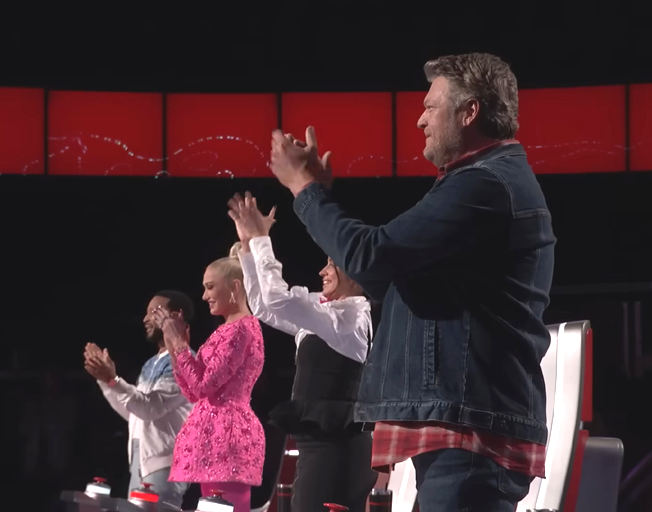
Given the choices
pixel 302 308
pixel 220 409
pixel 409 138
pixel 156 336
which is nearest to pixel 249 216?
pixel 302 308

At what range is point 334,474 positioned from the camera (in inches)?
120

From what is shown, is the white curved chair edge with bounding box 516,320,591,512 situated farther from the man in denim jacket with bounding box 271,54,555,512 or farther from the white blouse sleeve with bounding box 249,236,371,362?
the white blouse sleeve with bounding box 249,236,371,362

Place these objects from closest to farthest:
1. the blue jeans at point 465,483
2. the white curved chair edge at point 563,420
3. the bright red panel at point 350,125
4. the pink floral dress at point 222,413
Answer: the blue jeans at point 465,483 < the white curved chair edge at point 563,420 < the pink floral dress at point 222,413 < the bright red panel at point 350,125

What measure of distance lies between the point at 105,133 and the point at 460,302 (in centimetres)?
664

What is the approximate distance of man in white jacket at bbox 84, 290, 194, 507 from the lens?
4.18m

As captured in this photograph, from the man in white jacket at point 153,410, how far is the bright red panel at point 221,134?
363cm

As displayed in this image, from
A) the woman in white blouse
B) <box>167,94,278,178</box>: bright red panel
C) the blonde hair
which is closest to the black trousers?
the woman in white blouse

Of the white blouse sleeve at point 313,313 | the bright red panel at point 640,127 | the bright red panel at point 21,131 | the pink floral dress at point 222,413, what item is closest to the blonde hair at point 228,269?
the pink floral dress at point 222,413

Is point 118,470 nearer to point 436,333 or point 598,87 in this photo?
point 598,87

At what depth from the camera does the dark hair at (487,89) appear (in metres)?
1.76

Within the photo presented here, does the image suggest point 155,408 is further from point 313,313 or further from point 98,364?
point 313,313

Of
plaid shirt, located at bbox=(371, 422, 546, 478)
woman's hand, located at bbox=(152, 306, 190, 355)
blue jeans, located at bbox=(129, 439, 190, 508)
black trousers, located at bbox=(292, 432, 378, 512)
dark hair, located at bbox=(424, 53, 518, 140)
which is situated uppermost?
dark hair, located at bbox=(424, 53, 518, 140)

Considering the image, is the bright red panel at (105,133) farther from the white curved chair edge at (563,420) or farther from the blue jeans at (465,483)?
the blue jeans at (465,483)

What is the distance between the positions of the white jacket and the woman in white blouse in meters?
1.13
